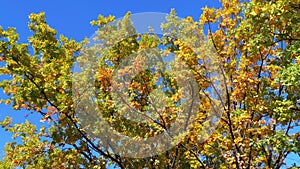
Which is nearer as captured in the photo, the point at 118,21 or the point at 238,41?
the point at 238,41

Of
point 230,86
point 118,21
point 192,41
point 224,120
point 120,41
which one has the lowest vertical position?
point 224,120

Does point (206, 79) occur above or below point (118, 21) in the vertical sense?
below

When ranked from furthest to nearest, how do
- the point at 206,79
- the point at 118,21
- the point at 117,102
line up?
the point at 118,21 → the point at 206,79 → the point at 117,102

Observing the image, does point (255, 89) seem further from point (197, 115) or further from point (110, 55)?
point (110, 55)

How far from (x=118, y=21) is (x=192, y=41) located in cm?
324

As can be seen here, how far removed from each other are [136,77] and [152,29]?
2.59 m

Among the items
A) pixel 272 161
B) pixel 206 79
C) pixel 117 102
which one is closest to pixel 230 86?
pixel 206 79

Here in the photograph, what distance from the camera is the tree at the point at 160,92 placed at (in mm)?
11570

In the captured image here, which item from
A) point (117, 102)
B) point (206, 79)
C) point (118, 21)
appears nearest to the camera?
point (117, 102)

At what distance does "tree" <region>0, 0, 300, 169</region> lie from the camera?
11.6m

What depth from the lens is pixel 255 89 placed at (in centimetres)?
1188

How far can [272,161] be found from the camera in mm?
12625

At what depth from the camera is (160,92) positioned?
11.9 metres

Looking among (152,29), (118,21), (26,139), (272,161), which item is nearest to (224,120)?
(272,161)
